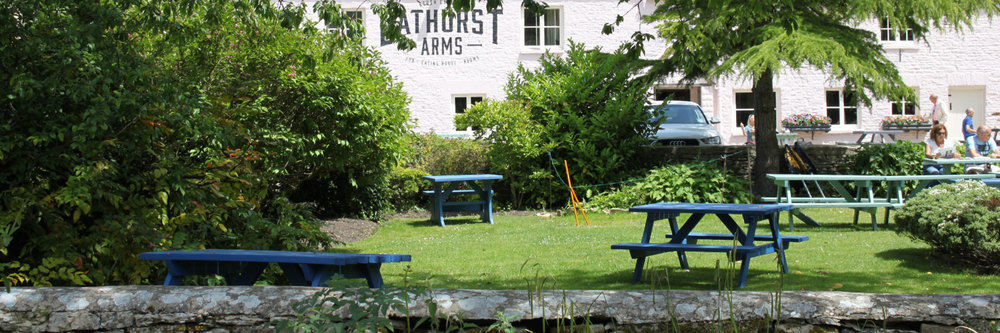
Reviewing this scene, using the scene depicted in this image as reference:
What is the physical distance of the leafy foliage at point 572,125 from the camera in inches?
544

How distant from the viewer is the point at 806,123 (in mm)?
23125

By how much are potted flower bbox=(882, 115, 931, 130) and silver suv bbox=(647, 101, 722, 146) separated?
8.25 m

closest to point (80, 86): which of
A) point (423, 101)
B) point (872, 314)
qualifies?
point (872, 314)

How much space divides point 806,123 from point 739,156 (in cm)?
988

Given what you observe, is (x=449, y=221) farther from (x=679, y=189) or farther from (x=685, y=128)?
(x=685, y=128)

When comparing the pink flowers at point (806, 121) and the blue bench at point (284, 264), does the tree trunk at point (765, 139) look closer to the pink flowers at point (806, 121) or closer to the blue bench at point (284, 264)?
the pink flowers at point (806, 121)

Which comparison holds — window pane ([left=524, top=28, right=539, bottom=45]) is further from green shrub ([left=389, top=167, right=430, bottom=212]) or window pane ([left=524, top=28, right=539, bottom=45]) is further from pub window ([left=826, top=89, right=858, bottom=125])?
green shrub ([left=389, top=167, right=430, bottom=212])

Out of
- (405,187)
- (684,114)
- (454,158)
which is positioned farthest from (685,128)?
(405,187)

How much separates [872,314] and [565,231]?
723cm

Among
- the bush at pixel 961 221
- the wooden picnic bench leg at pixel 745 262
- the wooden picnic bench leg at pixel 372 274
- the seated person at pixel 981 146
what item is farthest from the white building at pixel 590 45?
the wooden picnic bench leg at pixel 372 274

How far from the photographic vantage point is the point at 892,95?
12.2 metres

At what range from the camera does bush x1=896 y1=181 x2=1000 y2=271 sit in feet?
21.7

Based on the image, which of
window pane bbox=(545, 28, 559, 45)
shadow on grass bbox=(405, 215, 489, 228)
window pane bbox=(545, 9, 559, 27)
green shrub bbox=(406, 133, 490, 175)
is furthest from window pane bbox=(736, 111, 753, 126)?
shadow on grass bbox=(405, 215, 489, 228)

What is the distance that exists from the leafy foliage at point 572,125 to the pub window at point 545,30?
25.6ft
